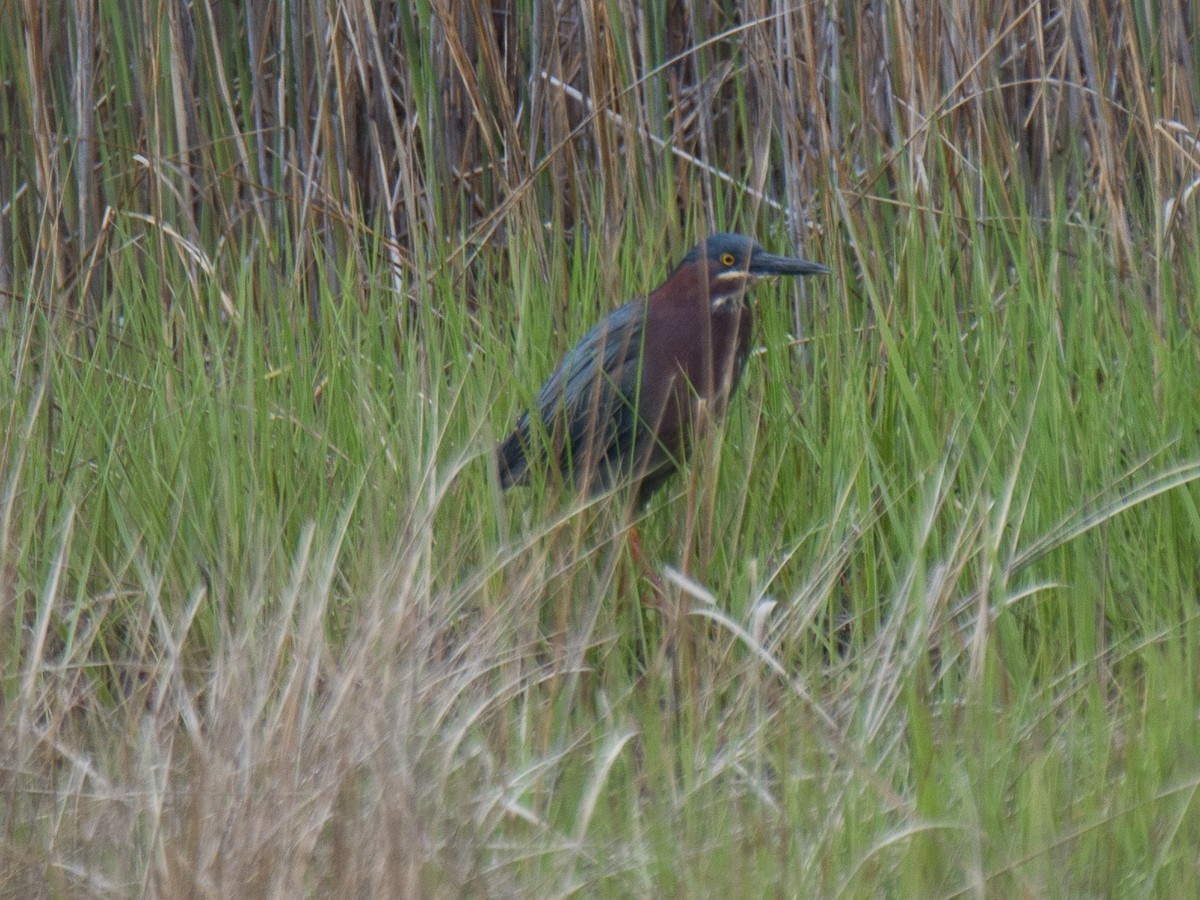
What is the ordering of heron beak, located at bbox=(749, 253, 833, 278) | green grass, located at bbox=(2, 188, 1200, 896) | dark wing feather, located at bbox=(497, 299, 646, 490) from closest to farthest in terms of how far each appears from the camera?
1. green grass, located at bbox=(2, 188, 1200, 896)
2. dark wing feather, located at bbox=(497, 299, 646, 490)
3. heron beak, located at bbox=(749, 253, 833, 278)

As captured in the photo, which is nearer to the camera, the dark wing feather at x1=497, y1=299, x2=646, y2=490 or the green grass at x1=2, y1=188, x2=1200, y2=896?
the green grass at x1=2, y1=188, x2=1200, y2=896

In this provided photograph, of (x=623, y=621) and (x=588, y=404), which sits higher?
(x=588, y=404)

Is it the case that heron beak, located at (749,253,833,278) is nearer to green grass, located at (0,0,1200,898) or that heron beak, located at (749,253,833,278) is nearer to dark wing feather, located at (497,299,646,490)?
green grass, located at (0,0,1200,898)

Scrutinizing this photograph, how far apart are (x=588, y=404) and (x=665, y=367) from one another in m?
0.16

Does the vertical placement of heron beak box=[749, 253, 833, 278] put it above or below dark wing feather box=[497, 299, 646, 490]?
above

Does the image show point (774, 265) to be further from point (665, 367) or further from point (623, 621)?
point (623, 621)

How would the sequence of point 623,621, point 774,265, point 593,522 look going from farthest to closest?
point 774,265, point 593,522, point 623,621

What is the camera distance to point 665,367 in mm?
2719

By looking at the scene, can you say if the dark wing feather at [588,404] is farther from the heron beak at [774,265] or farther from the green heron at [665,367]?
the heron beak at [774,265]

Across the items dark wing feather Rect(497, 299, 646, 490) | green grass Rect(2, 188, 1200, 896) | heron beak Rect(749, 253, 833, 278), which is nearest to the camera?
green grass Rect(2, 188, 1200, 896)

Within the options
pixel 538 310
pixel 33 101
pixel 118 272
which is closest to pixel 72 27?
pixel 33 101

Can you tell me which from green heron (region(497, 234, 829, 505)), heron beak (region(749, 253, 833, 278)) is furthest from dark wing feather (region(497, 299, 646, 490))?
heron beak (region(749, 253, 833, 278))

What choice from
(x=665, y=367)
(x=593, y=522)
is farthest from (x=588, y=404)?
(x=593, y=522)

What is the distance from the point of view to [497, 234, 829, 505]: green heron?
263cm
